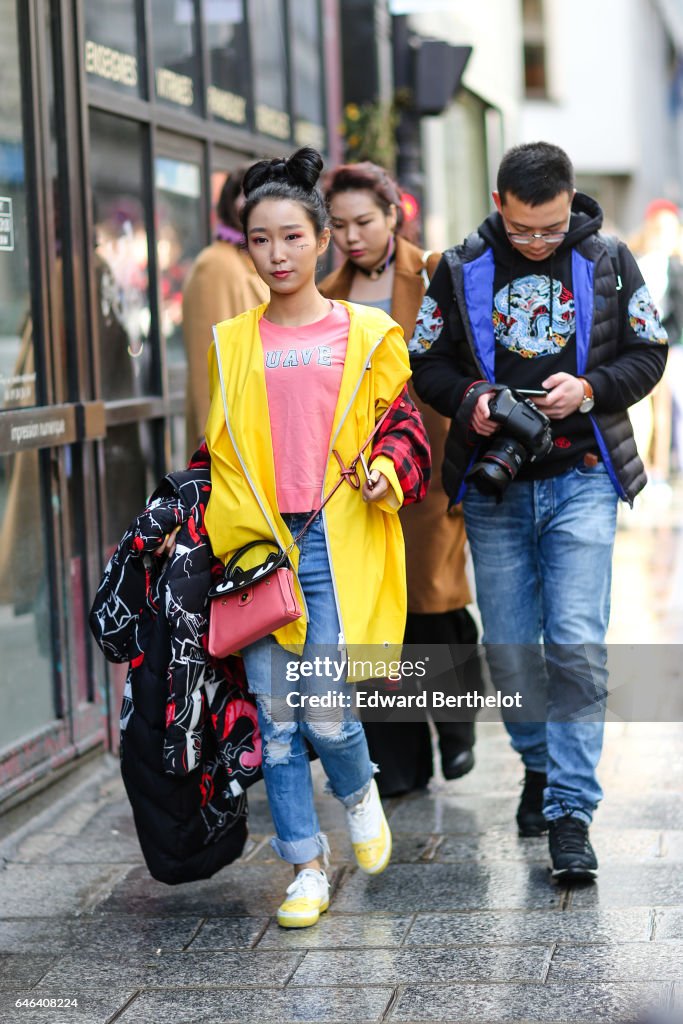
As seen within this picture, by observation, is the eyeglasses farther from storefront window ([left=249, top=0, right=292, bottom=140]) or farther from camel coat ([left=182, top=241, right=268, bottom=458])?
storefront window ([left=249, top=0, right=292, bottom=140])

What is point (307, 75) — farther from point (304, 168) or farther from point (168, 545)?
point (168, 545)

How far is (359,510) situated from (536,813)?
1191 mm

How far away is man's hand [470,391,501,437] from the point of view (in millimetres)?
4215

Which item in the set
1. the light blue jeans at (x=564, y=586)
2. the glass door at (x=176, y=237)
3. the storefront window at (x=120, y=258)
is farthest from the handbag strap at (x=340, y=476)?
the glass door at (x=176, y=237)

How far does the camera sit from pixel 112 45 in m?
5.95

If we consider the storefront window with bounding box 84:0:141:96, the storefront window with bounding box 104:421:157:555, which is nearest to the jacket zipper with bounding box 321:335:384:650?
the storefront window with bounding box 104:421:157:555

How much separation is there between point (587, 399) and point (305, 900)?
58.1 inches

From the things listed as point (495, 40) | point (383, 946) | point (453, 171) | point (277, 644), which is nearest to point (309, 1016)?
point (383, 946)

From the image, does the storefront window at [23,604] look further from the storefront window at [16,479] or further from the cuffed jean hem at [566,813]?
the cuffed jean hem at [566,813]

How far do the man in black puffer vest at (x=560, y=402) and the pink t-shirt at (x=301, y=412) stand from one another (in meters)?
0.46

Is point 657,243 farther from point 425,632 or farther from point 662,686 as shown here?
point 425,632

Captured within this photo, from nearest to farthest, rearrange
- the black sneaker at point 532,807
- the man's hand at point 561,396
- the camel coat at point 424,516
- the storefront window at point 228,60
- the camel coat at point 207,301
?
1. the man's hand at point 561,396
2. the black sneaker at point 532,807
3. the camel coat at point 424,516
4. the camel coat at point 207,301
5. the storefront window at point 228,60

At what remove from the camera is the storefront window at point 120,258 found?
19.0ft

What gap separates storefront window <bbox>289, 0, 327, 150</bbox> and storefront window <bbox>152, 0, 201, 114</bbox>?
161cm
